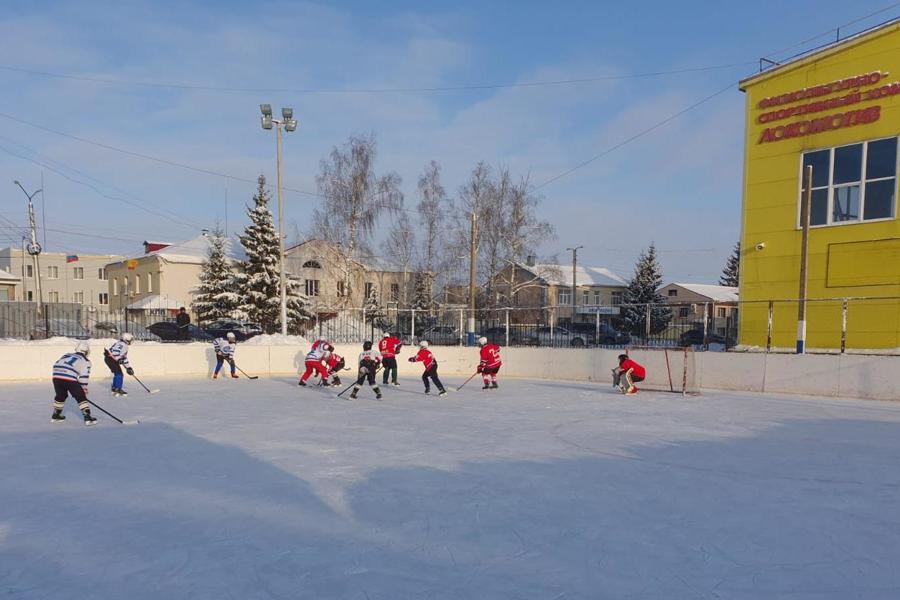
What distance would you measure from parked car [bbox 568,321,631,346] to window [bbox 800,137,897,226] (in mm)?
5589

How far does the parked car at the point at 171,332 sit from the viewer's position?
17.2m

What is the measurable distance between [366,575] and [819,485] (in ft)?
14.5

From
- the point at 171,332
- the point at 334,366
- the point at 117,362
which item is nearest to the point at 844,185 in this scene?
the point at 334,366

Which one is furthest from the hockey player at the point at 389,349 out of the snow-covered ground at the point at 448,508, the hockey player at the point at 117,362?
the hockey player at the point at 117,362

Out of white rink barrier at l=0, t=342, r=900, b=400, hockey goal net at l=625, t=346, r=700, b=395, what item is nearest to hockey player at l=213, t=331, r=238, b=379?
white rink barrier at l=0, t=342, r=900, b=400

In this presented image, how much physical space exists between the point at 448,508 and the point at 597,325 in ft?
38.5

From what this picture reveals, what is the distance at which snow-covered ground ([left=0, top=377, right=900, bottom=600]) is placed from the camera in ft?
11.0

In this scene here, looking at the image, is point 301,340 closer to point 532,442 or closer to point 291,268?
point 532,442

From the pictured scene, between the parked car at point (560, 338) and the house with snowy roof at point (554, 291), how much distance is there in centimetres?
30

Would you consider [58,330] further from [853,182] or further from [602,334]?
[853,182]

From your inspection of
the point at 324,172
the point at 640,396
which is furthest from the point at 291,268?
the point at 640,396

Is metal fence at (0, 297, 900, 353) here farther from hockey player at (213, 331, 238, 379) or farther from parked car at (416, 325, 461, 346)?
hockey player at (213, 331, 238, 379)

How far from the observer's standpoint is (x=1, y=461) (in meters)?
6.15

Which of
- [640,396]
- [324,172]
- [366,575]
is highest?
[324,172]
